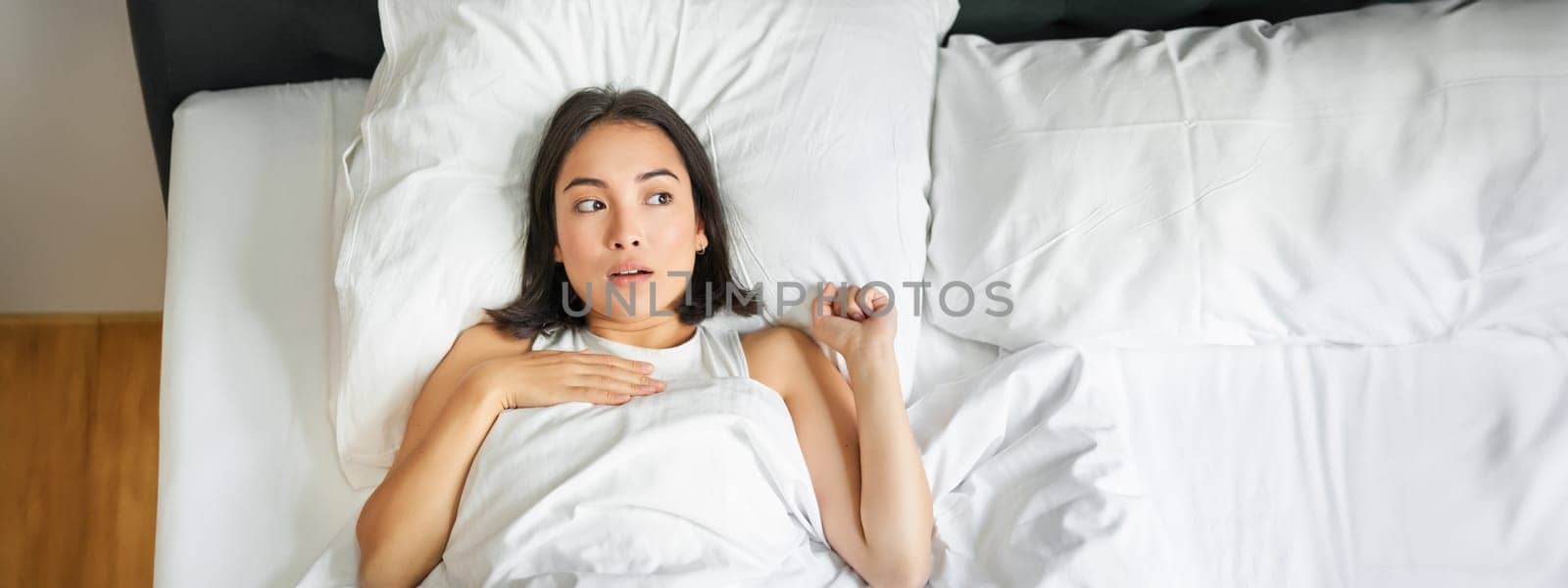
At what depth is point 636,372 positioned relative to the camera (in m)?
1.22

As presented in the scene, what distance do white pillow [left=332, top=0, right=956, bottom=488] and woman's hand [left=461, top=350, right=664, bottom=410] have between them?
0.11m

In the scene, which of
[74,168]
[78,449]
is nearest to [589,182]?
[74,168]

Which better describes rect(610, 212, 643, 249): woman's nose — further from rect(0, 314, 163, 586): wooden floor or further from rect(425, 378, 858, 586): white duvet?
rect(0, 314, 163, 586): wooden floor

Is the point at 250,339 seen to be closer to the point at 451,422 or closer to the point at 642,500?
the point at 451,422

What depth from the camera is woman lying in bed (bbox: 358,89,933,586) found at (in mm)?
1129

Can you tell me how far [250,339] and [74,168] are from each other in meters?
0.70

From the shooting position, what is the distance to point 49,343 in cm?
192

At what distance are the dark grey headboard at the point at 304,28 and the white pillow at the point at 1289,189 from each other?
5.9 inches

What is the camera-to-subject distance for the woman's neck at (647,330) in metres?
1.31

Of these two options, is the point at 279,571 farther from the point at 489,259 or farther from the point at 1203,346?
the point at 1203,346

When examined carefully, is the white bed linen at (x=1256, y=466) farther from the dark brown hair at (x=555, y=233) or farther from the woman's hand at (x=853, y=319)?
the dark brown hair at (x=555, y=233)

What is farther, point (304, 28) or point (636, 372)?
point (304, 28)

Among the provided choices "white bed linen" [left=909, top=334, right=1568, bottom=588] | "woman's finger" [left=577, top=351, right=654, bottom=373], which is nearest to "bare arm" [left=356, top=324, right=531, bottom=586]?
"woman's finger" [left=577, top=351, right=654, bottom=373]

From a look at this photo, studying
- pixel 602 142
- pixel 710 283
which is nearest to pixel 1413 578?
pixel 710 283
